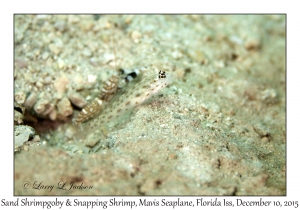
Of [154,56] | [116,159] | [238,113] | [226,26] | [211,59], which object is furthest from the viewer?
[226,26]

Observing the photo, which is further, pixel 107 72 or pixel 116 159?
pixel 107 72

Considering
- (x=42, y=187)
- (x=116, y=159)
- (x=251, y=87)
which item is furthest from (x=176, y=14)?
(x=42, y=187)

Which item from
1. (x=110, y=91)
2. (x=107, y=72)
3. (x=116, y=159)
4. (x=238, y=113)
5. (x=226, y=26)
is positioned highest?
(x=226, y=26)

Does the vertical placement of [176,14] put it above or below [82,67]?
above

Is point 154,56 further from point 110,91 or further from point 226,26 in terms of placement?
point 226,26

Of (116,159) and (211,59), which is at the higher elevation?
(211,59)

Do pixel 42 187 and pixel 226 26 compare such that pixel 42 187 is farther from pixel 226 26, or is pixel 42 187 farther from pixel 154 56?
pixel 226 26

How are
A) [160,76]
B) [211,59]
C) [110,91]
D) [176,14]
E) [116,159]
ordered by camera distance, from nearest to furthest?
[116,159] → [160,76] → [110,91] → [211,59] → [176,14]

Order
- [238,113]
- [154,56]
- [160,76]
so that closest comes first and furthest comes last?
1. [160,76]
2. [238,113]
3. [154,56]

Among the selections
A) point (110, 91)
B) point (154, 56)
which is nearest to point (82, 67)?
point (110, 91)
